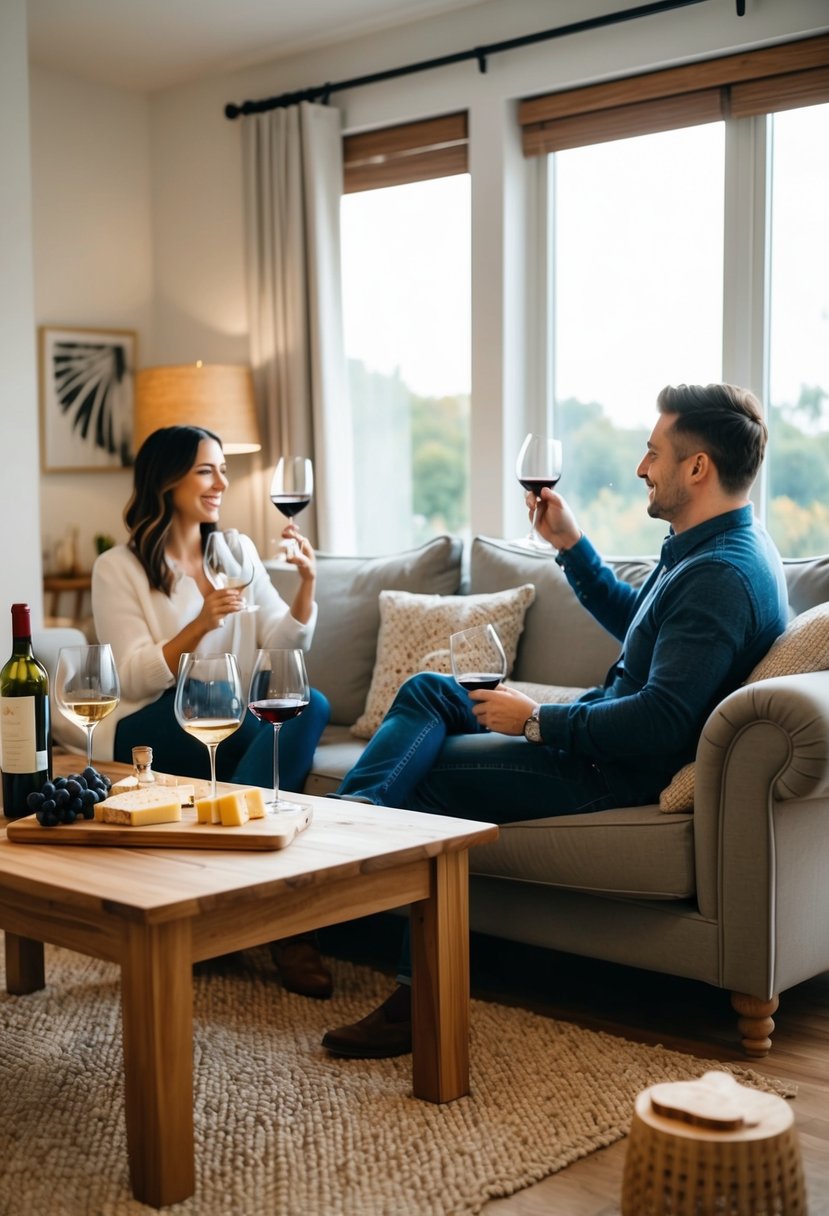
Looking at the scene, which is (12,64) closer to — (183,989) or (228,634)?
(228,634)

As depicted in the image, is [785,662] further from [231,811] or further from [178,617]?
[178,617]

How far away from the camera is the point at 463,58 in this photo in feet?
14.9

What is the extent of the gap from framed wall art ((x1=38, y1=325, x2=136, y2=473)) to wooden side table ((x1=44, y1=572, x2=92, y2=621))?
0.44 m

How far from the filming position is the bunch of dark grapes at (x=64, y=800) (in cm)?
224

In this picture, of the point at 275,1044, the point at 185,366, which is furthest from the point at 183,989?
the point at 185,366

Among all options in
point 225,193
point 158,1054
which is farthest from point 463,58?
point 158,1054

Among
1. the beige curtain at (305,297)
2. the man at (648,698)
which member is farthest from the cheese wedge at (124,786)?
the beige curtain at (305,297)

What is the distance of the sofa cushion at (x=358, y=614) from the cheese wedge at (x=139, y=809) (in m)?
1.57

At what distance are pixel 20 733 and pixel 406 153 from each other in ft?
10.5

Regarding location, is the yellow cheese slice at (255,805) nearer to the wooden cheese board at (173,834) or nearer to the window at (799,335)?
the wooden cheese board at (173,834)

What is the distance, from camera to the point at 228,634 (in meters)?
3.48

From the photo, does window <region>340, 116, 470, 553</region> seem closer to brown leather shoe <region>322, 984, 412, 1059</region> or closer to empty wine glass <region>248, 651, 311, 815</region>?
brown leather shoe <region>322, 984, 412, 1059</region>

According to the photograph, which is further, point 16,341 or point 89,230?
point 89,230

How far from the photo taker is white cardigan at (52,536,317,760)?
3260 millimetres
